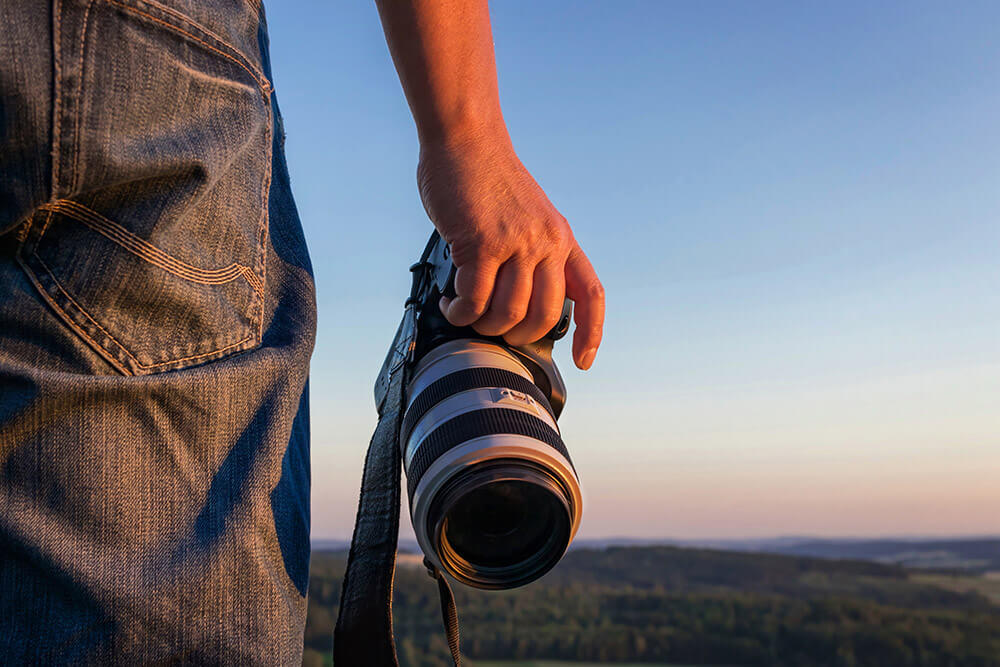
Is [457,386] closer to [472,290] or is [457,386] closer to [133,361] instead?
[472,290]

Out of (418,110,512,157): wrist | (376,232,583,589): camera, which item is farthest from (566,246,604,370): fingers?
(418,110,512,157): wrist

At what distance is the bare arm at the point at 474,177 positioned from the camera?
0.92 meters

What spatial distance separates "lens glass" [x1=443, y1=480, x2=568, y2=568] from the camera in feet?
3.09

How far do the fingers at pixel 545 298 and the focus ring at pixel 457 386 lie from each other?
0.27 feet

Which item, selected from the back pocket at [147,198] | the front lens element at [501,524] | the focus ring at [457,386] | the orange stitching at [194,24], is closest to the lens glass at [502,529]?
the front lens element at [501,524]

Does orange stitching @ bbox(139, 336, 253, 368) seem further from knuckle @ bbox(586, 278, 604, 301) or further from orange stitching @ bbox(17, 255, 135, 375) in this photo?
knuckle @ bbox(586, 278, 604, 301)

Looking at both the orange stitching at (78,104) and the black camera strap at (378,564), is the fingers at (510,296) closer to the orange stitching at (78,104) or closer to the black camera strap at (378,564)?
the black camera strap at (378,564)

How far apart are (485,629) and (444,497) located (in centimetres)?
2471

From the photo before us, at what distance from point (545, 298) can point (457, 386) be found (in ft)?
0.59

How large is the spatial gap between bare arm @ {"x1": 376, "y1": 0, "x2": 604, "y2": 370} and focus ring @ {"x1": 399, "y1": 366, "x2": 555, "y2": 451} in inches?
3.0

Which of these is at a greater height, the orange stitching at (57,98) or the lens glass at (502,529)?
the orange stitching at (57,98)

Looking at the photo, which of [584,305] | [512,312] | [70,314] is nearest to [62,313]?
[70,314]

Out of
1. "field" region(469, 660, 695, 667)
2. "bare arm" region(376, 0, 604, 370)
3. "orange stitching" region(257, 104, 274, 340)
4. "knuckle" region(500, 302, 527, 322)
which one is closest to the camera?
"orange stitching" region(257, 104, 274, 340)

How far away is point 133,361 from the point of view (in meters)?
0.69
